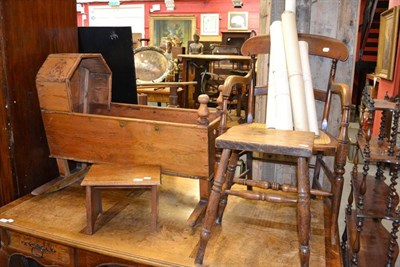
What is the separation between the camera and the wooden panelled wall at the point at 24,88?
179cm

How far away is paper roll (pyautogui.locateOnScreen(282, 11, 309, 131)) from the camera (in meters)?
1.78

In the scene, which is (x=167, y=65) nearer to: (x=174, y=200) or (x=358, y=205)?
(x=174, y=200)

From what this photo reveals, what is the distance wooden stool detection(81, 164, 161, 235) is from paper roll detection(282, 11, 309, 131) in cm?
71

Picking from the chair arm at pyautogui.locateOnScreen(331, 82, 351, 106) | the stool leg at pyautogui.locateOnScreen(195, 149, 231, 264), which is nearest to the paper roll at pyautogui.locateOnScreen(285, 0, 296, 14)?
the chair arm at pyautogui.locateOnScreen(331, 82, 351, 106)

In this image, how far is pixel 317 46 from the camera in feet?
6.53

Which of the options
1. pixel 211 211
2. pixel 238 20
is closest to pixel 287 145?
pixel 211 211

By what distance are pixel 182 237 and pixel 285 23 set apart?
3.88ft

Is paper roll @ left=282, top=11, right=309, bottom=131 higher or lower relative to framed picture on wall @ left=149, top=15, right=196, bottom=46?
lower

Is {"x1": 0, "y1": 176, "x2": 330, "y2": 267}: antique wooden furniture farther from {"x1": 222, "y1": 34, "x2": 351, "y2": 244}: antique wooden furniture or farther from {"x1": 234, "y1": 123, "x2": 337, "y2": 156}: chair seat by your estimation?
{"x1": 234, "y1": 123, "x2": 337, "y2": 156}: chair seat

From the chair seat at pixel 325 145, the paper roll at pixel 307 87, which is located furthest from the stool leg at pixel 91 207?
the paper roll at pixel 307 87

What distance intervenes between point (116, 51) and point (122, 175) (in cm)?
120

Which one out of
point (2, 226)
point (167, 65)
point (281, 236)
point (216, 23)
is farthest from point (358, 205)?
point (216, 23)

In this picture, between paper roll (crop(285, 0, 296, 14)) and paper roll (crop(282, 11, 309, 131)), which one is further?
paper roll (crop(285, 0, 296, 14))

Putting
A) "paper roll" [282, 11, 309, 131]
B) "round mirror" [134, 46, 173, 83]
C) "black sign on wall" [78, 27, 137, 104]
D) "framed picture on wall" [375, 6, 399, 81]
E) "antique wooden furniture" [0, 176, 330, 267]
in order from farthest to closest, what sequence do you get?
1. "framed picture on wall" [375, 6, 399, 81]
2. "round mirror" [134, 46, 173, 83]
3. "black sign on wall" [78, 27, 137, 104]
4. "paper roll" [282, 11, 309, 131]
5. "antique wooden furniture" [0, 176, 330, 267]
